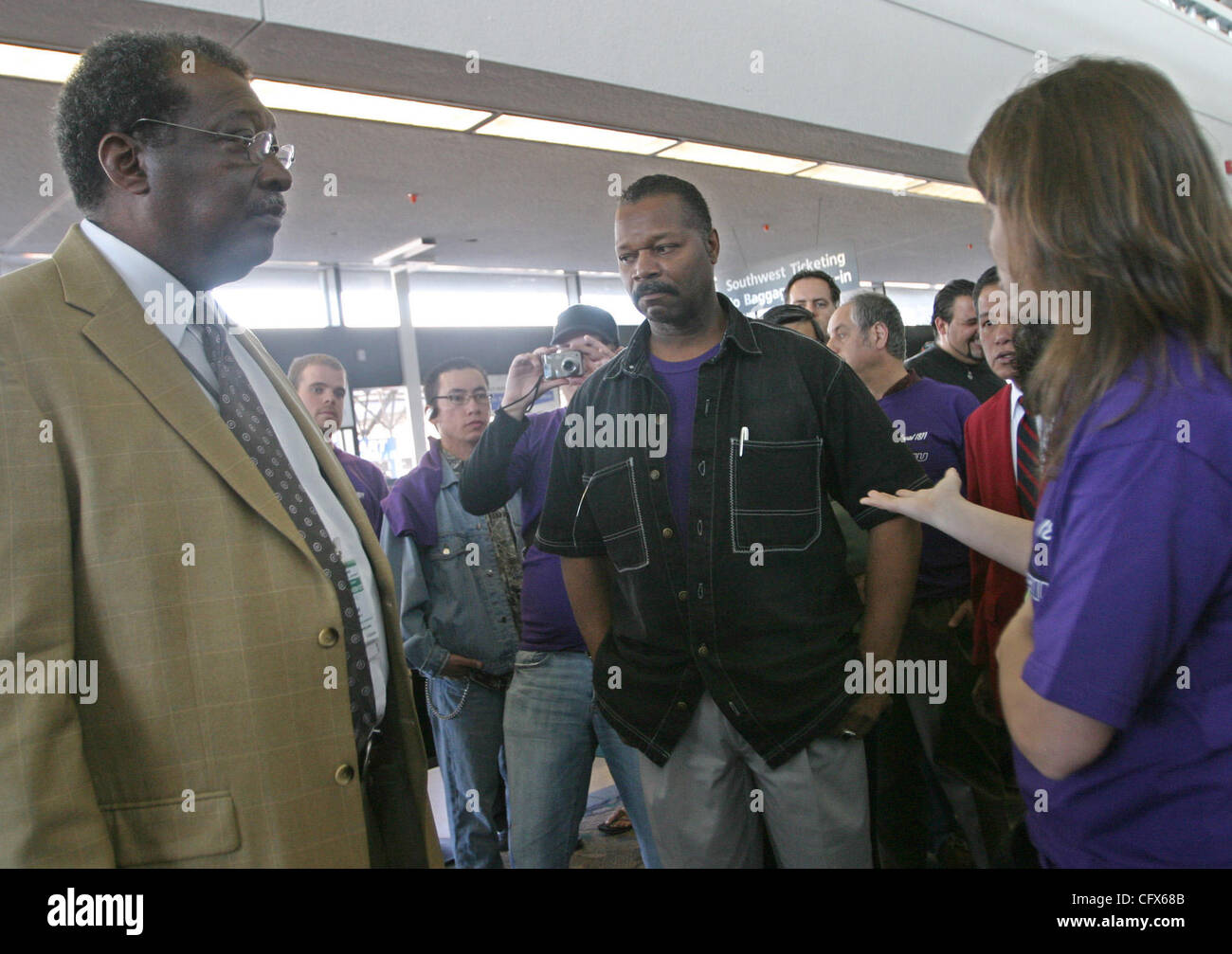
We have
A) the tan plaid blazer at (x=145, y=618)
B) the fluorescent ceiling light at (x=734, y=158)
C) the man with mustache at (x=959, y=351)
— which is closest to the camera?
the tan plaid blazer at (x=145, y=618)

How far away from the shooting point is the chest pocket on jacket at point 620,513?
1.72 metres

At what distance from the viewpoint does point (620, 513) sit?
1.75 metres

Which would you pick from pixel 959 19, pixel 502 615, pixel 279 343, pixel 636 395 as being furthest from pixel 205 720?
pixel 279 343

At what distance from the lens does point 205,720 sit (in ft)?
3.27

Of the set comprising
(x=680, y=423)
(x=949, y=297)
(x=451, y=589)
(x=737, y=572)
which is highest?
(x=949, y=297)

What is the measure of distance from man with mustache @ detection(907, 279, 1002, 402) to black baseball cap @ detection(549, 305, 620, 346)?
1.77m

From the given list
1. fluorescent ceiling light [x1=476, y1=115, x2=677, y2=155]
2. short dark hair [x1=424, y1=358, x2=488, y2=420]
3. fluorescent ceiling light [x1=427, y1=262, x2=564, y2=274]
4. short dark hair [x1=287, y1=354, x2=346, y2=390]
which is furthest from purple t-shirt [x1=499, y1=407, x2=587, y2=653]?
fluorescent ceiling light [x1=427, y1=262, x2=564, y2=274]

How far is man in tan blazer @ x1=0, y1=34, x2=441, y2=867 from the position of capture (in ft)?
2.96

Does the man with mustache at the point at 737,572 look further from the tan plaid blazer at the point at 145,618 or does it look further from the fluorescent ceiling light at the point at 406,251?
the fluorescent ceiling light at the point at 406,251

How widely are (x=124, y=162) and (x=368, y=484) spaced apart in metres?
2.07

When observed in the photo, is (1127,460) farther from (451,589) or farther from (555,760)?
(451,589)

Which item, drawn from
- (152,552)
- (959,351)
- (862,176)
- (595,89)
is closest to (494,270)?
(862,176)

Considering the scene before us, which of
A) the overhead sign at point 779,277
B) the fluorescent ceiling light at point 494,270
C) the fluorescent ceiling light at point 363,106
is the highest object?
the fluorescent ceiling light at point 494,270

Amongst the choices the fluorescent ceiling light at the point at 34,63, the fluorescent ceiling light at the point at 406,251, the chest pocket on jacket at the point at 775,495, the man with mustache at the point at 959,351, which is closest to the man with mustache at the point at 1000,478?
the chest pocket on jacket at the point at 775,495
